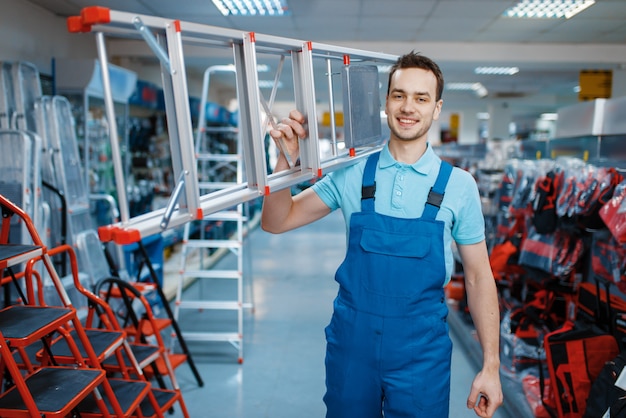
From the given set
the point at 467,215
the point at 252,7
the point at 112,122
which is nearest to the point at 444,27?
the point at 252,7

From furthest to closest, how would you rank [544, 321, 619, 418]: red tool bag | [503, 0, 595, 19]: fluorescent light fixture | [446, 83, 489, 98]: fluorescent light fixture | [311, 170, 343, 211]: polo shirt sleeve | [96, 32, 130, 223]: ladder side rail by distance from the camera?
[446, 83, 489, 98]: fluorescent light fixture, [503, 0, 595, 19]: fluorescent light fixture, [544, 321, 619, 418]: red tool bag, [311, 170, 343, 211]: polo shirt sleeve, [96, 32, 130, 223]: ladder side rail

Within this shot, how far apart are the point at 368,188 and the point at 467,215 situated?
38 centimetres

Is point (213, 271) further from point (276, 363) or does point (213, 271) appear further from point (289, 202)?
Answer: point (289, 202)

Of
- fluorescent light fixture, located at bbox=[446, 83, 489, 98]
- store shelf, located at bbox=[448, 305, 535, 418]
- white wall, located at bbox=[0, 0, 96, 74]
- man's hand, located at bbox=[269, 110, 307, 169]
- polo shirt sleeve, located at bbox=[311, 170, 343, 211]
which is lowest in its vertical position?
store shelf, located at bbox=[448, 305, 535, 418]

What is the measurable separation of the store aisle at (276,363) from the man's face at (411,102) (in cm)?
235

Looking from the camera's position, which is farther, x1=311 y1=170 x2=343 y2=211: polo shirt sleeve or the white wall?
the white wall

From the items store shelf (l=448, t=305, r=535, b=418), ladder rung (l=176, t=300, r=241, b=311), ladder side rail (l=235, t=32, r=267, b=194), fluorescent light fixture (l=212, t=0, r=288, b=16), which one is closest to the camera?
ladder side rail (l=235, t=32, r=267, b=194)

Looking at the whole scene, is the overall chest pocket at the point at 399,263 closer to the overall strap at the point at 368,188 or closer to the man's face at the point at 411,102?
the overall strap at the point at 368,188

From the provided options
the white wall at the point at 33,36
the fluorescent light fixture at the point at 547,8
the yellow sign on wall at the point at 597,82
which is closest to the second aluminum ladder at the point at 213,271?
the white wall at the point at 33,36

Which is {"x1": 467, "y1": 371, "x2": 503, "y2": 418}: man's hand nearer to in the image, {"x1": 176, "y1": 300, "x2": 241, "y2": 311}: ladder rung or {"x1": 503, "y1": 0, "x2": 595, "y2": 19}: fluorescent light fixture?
{"x1": 176, "y1": 300, "x2": 241, "y2": 311}: ladder rung

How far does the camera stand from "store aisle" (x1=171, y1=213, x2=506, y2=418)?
347 cm

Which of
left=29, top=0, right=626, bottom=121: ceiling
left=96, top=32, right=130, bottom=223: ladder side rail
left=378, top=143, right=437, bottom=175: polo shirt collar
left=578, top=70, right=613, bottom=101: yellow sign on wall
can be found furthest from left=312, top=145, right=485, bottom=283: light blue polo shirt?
left=578, top=70, right=613, bottom=101: yellow sign on wall

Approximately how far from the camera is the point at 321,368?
407cm

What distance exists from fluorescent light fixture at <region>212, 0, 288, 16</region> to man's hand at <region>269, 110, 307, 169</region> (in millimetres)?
4167
